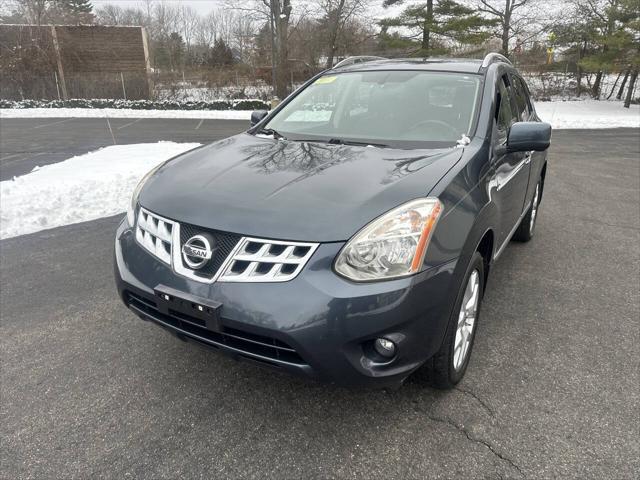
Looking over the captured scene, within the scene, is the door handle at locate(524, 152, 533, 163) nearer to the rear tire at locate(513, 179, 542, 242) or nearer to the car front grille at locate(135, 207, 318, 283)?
the rear tire at locate(513, 179, 542, 242)

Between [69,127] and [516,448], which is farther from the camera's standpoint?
[69,127]

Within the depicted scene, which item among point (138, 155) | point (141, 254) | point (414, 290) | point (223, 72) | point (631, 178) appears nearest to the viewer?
point (414, 290)

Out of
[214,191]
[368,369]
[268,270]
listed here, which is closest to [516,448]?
[368,369]

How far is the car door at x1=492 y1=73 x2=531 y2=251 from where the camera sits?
290 cm

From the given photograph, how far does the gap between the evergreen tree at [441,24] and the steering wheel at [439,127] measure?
2750 centimetres

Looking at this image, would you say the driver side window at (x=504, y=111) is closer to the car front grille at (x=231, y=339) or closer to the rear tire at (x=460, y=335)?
the rear tire at (x=460, y=335)

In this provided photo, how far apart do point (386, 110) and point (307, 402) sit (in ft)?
6.59

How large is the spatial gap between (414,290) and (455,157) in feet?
3.11

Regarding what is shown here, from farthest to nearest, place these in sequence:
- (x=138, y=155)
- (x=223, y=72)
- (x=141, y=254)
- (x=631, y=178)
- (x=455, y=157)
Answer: (x=223, y=72) → (x=138, y=155) → (x=631, y=178) → (x=455, y=157) → (x=141, y=254)

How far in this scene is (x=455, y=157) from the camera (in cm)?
252

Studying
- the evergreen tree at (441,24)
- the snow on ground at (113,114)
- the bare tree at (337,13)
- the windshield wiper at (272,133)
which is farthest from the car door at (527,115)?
the bare tree at (337,13)

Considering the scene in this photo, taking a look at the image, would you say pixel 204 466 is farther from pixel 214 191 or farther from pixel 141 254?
pixel 214 191

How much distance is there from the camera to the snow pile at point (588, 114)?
17.6 metres

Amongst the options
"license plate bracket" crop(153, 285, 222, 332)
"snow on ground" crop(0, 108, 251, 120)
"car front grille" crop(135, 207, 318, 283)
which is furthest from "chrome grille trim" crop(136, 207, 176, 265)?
"snow on ground" crop(0, 108, 251, 120)
